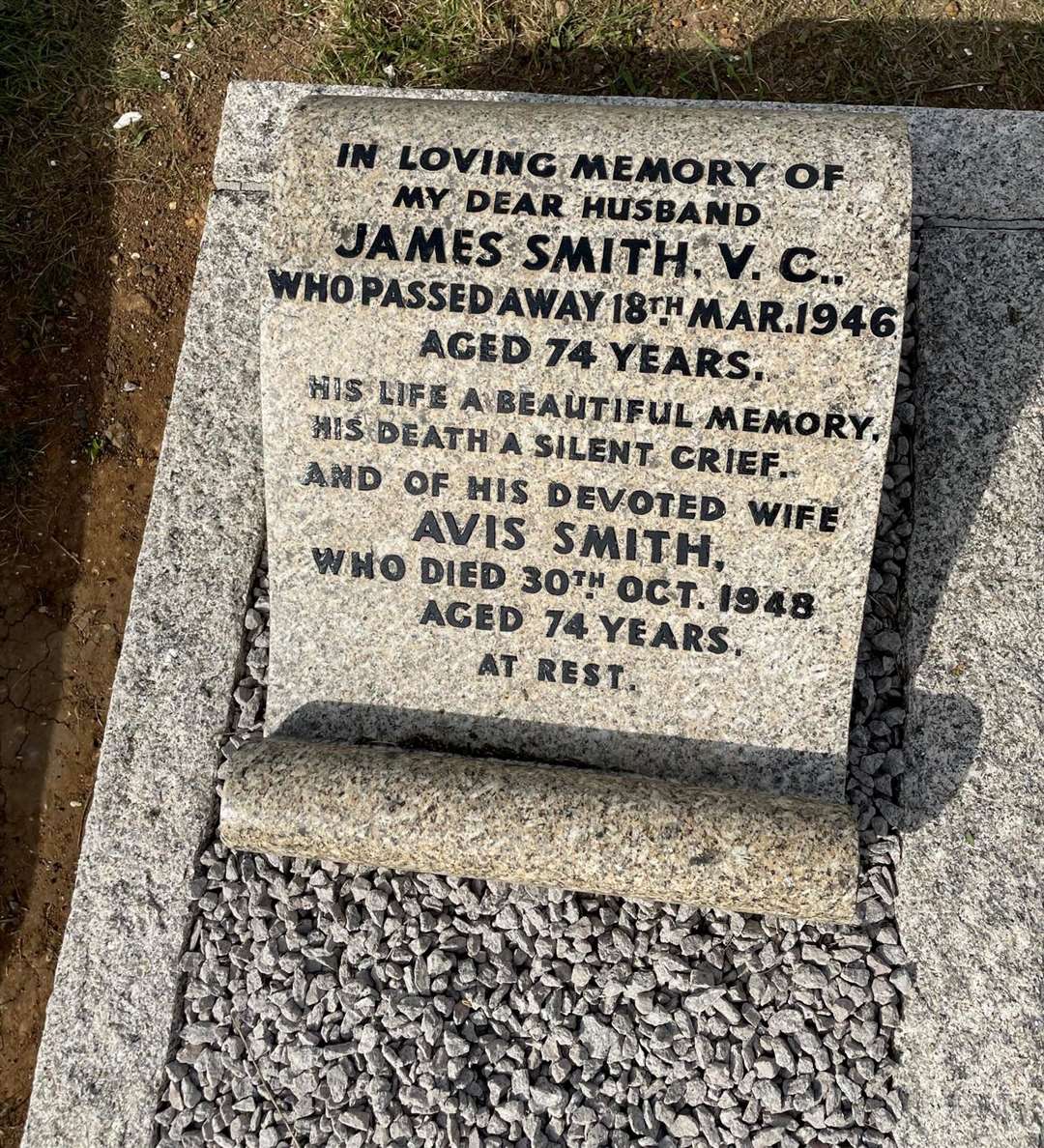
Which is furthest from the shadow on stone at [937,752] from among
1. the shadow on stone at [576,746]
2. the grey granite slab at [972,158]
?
the grey granite slab at [972,158]

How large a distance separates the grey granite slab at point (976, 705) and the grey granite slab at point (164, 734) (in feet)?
7.14

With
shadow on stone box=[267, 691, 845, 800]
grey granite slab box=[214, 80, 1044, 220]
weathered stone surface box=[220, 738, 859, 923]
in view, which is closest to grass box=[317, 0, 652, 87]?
grey granite slab box=[214, 80, 1044, 220]

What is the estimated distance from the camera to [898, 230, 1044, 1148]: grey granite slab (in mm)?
2711

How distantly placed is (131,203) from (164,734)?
8.47 feet

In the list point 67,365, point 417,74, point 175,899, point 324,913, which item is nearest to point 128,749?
point 175,899

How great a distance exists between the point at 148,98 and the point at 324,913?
370cm

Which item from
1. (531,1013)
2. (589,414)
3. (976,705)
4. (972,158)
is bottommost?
(531,1013)

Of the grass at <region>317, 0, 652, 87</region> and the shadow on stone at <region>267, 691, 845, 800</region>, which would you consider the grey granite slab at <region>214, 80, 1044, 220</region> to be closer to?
the grass at <region>317, 0, 652, 87</region>

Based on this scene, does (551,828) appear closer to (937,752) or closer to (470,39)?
(937,752)

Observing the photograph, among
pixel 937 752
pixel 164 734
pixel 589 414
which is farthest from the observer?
pixel 164 734

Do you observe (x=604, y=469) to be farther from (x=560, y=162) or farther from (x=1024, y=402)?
(x=1024, y=402)

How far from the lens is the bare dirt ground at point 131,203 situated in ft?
13.0

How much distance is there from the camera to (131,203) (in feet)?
14.6

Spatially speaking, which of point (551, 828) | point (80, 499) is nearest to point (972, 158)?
point (551, 828)
